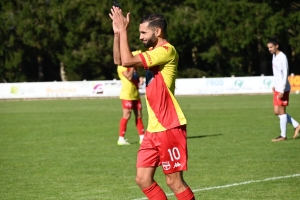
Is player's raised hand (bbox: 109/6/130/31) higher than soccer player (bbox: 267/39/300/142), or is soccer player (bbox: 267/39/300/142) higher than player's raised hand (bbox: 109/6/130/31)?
player's raised hand (bbox: 109/6/130/31)

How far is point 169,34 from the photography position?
2409 inches

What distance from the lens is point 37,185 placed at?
9852 mm

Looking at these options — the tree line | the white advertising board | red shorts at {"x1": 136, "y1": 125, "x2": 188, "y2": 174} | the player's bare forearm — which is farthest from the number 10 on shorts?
the tree line

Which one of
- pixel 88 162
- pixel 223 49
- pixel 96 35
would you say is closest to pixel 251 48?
pixel 223 49

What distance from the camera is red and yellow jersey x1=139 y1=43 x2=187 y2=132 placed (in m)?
6.46

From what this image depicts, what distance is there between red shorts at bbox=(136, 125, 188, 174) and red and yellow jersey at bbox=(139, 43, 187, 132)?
2.7 inches

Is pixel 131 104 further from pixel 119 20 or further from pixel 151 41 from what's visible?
pixel 119 20

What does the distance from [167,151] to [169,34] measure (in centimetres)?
5509

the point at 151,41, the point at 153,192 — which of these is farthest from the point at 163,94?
the point at 153,192

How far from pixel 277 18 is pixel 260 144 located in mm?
47133

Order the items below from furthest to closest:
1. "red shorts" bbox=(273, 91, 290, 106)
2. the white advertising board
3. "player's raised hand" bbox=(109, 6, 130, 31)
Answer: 1. the white advertising board
2. "red shorts" bbox=(273, 91, 290, 106)
3. "player's raised hand" bbox=(109, 6, 130, 31)

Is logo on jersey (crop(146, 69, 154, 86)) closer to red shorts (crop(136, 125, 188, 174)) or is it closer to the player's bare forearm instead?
the player's bare forearm

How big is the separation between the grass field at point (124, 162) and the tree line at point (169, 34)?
1576 inches

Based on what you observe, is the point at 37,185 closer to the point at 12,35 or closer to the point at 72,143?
the point at 72,143
